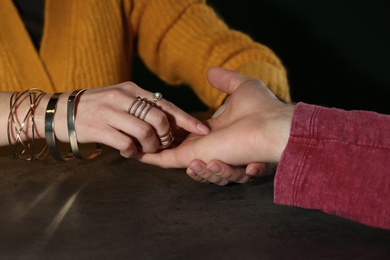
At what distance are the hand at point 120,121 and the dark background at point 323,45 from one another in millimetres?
911

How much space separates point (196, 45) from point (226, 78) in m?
0.30

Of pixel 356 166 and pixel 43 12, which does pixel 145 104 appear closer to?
pixel 356 166

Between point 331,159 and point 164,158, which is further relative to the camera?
point 164,158

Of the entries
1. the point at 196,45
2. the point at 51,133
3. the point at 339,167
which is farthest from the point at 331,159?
the point at 196,45

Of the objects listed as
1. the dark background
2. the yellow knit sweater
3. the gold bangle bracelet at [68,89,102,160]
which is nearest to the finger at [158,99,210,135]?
the gold bangle bracelet at [68,89,102,160]

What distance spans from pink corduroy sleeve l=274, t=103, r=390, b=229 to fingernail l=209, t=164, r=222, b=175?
8cm

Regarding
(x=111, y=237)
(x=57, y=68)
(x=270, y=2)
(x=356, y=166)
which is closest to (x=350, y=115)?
(x=356, y=166)

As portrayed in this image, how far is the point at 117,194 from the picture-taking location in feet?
2.16

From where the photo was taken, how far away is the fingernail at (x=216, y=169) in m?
0.67

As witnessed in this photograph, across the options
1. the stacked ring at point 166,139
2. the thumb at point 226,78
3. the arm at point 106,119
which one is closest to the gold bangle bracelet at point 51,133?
the arm at point 106,119

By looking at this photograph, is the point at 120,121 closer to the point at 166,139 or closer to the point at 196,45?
the point at 166,139

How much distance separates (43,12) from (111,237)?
0.63 m

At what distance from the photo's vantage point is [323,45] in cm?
171

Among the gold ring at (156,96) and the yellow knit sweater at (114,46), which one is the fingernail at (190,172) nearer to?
the gold ring at (156,96)
